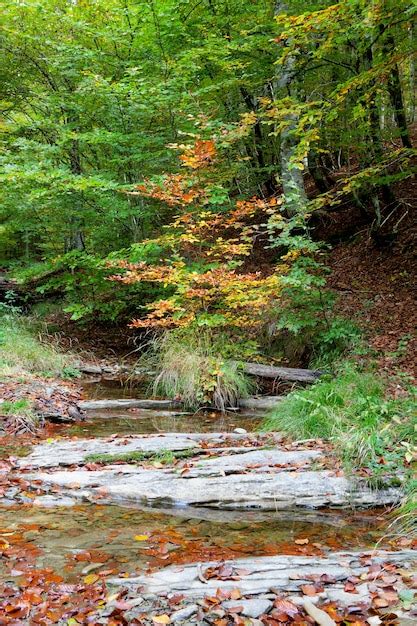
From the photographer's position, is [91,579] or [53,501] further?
[53,501]

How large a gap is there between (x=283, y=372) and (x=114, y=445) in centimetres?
339

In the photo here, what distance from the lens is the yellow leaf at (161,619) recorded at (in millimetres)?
2447

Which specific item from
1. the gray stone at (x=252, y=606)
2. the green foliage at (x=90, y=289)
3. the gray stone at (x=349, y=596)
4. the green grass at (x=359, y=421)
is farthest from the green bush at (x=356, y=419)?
the green foliage at (x=90, y=289)

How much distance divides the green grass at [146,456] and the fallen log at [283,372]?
2.88 m

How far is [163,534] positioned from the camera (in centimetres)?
361

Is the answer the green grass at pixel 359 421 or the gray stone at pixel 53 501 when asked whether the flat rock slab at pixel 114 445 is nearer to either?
the green grass at pixel 359 421

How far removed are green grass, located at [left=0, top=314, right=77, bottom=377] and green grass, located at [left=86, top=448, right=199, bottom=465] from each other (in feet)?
11.9

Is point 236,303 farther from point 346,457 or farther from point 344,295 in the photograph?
point 346,457

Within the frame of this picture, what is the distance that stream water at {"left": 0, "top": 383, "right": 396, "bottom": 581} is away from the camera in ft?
10.5

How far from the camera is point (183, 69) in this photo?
9.55 meters

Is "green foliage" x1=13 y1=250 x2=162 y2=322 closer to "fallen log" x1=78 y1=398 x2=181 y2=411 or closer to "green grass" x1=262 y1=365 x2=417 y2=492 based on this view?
"fallen log" x1=78 y1=398 x2=181 y2=411

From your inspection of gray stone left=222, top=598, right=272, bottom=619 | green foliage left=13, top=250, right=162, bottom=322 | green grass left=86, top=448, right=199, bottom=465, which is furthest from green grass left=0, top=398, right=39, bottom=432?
gray stone left=222, top=598, right=272, bottom=619

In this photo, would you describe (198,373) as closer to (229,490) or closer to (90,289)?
(229,490)

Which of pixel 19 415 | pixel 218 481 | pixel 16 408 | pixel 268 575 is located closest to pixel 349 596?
pixel 268 575
